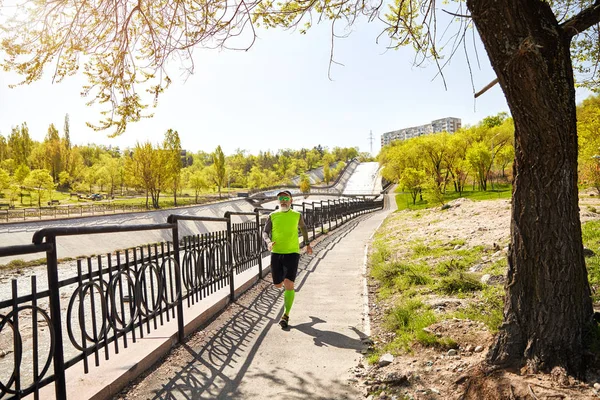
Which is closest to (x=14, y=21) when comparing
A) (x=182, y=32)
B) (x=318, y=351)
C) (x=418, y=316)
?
(x=182, y=32)

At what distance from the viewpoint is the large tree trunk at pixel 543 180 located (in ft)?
10.1

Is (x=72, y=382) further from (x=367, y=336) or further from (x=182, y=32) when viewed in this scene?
(x=182, y=32)

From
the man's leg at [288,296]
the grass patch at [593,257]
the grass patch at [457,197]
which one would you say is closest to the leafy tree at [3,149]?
the grass patch at [457,197]

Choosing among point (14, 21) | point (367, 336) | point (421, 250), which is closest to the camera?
point (14, 21)

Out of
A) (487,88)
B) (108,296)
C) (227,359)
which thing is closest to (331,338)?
(227,359)

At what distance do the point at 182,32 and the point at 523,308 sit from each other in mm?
5004

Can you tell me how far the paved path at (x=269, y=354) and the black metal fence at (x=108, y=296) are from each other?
456 millimetres

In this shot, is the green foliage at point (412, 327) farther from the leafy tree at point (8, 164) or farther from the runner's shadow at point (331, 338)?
the leafy tree at point (8, 164)

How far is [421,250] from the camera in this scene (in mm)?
10211

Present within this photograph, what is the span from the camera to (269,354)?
14.3 feet

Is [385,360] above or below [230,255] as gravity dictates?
below

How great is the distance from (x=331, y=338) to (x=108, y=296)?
8.58ft

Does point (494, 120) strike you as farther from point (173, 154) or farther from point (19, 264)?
point (19, 264)

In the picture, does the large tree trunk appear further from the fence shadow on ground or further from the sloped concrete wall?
the sloped concrete wall
